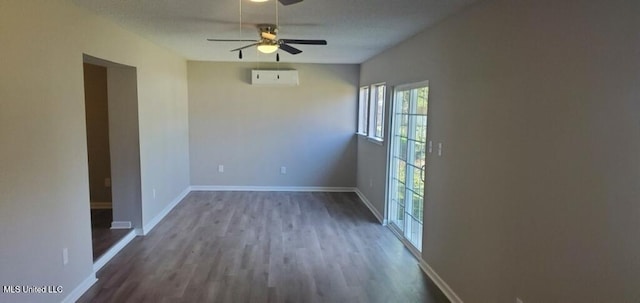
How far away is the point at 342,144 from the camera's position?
784 cm

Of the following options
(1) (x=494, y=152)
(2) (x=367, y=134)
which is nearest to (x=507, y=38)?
(1) (x=494, y=152)

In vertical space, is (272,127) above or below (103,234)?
above

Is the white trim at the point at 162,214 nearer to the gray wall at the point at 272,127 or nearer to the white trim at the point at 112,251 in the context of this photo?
the white trim at the point at 112,251

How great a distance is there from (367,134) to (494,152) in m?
4.35

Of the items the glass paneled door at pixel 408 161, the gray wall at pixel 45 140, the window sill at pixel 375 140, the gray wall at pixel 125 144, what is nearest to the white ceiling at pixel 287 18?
the gray wall at pixel 45 140

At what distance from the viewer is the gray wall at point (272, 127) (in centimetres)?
761

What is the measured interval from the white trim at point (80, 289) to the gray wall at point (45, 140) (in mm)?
41

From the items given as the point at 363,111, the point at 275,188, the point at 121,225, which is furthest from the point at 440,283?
the point at 275,188

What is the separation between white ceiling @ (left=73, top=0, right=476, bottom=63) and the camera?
318 cm

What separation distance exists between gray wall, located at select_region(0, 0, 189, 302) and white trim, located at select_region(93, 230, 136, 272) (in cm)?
40

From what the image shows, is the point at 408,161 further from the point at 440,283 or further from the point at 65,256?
the point at 65,256

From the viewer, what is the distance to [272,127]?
306 inches

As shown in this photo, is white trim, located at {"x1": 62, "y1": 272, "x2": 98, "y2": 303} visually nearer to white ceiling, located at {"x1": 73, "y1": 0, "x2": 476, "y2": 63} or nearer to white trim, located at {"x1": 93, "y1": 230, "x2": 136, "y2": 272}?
white trim, located at {"x1": 93, "y1": 230, "x2": 136, "y2": 272}

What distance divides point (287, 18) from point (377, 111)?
319 cm
